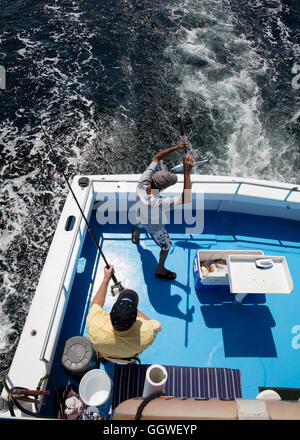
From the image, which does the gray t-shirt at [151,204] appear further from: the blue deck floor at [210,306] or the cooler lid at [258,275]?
the cooler lid at [258,275]

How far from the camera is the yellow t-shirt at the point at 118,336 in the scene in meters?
2.27

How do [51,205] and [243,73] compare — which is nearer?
[51,205]

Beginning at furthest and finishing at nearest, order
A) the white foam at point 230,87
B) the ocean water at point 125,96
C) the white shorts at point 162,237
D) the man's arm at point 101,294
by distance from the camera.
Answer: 1. the white foam at point 230,87
2. the ocean water at point 125,96
3. the white shorts at point 162,237
4. the man's arm at point 101,294

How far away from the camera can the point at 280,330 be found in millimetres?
3613

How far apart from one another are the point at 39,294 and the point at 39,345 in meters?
0.60

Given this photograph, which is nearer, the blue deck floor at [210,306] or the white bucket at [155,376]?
the white bucket at [155,376]

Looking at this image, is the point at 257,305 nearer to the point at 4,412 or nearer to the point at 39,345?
the point at 39,345

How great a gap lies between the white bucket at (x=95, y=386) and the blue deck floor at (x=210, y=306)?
43 cm

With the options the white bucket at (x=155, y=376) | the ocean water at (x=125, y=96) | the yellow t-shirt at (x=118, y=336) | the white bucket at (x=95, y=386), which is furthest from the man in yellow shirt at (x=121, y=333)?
the ocean water at (x=125, y=96)

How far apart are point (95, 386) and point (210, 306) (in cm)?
179

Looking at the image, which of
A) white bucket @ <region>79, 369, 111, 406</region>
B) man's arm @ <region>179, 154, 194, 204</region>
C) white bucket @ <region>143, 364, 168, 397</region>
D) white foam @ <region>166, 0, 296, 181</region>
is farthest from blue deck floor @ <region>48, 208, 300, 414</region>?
white foam @ <region>166, 0, 296, 181</region>

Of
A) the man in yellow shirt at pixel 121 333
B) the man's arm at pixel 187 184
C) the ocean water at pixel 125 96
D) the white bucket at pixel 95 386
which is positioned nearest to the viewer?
the man in yellow shirt at pixel 121 333

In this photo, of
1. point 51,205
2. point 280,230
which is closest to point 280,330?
point 280,230

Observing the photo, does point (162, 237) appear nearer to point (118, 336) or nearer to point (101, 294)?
point (101, 294)
